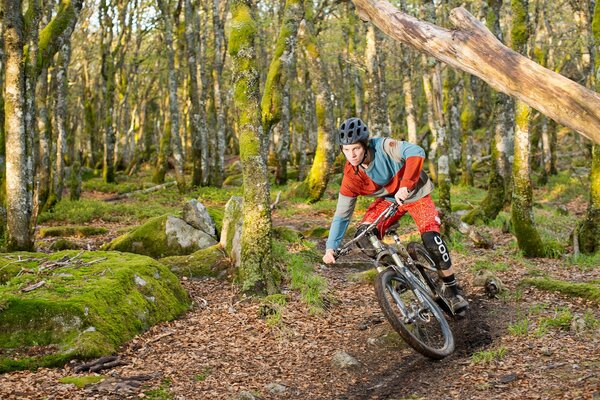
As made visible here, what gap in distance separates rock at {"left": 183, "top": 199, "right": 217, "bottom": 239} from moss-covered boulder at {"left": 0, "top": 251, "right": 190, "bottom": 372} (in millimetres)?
2725

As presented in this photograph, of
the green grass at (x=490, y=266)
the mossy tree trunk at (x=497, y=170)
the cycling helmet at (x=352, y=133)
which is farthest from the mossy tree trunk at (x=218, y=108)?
the cycling helmet at (x=352, y=133)

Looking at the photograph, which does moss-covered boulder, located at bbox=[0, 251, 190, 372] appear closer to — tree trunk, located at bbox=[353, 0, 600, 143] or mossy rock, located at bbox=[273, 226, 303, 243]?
mossy rock, located at bbox=[273, 226, 303, 243]

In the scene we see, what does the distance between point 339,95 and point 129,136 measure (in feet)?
54.5

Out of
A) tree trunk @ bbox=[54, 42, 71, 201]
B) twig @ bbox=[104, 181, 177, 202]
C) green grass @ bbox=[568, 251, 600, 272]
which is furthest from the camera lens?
twig @ bbox=[104, 181, 177, 202]

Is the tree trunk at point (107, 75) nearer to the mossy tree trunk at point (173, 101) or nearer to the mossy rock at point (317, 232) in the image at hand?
the mossy tree trunk at point (173, 101)

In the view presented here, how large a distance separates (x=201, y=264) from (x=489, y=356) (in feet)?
18.6

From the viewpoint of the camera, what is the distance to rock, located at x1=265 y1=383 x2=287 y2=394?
19.1ft

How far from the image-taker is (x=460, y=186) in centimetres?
2322

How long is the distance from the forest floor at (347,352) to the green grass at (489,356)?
0.01 meters

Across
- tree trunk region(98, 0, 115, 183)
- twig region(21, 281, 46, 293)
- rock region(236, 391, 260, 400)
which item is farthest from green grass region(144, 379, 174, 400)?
tree trunk region(98, 0, 115, 183)

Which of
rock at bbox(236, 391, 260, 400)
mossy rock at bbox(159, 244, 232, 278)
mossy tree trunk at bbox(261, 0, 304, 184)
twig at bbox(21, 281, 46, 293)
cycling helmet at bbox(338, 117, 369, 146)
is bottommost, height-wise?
rock at bbox(236, 391, 260, 400)

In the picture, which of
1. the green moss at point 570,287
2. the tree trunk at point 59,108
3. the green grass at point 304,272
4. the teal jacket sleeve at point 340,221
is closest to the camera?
the teal jacket sleeve at point 340,221

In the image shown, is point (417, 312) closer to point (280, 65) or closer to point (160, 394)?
point (160, 394)

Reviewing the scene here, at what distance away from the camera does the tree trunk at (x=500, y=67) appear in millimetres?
3998
